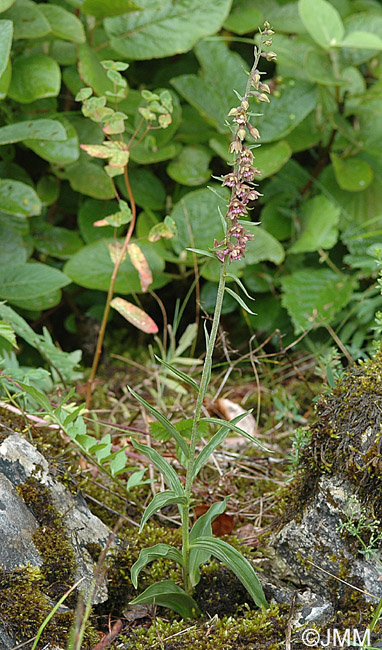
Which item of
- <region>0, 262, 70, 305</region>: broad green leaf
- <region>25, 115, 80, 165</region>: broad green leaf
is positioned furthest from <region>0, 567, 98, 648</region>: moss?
<region>25, 115, 80, 165</region>: broad green leaf

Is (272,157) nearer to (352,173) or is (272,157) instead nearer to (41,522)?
(352,173)

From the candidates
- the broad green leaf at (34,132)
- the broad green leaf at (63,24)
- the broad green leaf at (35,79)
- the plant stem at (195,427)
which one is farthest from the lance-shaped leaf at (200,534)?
the broad green leaf at (63,24)

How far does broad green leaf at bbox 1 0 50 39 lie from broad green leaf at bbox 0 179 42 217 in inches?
21.0

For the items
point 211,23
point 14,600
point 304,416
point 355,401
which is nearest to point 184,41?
point 211,23

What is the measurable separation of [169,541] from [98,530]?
7.0 inches

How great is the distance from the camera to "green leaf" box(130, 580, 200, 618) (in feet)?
4.25

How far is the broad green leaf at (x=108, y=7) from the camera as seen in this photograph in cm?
235

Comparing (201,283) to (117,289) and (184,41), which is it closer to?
(117,289)

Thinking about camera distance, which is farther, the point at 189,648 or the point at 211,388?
the point at 211,388

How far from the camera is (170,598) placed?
1373mm

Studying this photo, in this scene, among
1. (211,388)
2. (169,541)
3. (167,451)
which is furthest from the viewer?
(211,388)

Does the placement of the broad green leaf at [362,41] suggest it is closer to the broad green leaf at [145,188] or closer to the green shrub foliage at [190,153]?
the green shrub foliage at [190,153]

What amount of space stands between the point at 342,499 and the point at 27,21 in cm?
196

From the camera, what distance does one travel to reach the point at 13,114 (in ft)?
8.44
